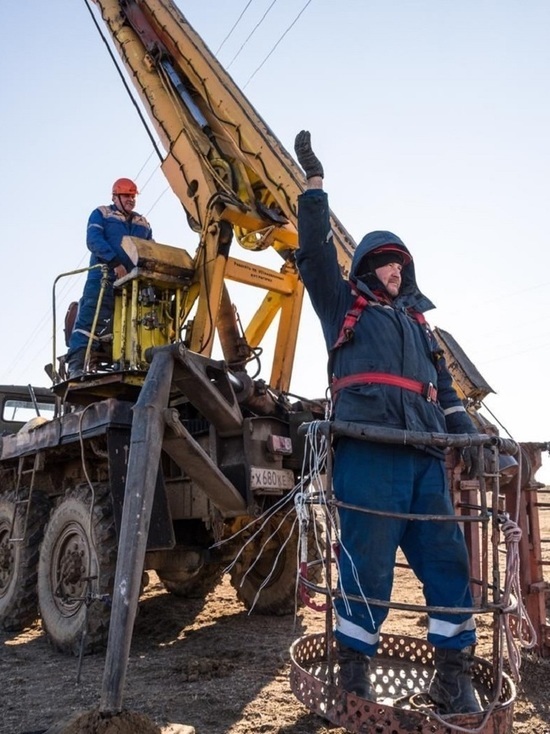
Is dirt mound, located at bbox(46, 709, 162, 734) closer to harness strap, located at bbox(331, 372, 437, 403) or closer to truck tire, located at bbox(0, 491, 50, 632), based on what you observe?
harness strap, located at bbox(331, 372, 437, 403)

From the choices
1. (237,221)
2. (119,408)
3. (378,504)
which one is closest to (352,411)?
(378,504)

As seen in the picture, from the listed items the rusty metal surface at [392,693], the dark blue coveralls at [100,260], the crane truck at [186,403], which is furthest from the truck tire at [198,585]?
the rusty metal surface at [392,693]

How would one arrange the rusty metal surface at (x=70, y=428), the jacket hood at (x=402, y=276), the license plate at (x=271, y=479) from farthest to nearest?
the rusty metal surface at (x=70, y=428), the license plate at (x=271, y=479), the jacket hood at (x=402, y=276)

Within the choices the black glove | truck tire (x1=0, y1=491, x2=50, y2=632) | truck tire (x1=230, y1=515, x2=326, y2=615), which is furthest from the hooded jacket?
truck tire (x1=0, y1=491, x2=50, y2=632)

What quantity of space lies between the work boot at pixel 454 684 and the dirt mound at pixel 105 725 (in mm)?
1152

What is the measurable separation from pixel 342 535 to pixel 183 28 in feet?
18.3

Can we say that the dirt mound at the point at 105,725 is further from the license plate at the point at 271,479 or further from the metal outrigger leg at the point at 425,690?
the license plate at the point at 271,479

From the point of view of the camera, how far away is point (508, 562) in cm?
279

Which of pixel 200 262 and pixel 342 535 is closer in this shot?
pixel 342 535

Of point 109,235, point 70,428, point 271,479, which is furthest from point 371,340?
point 109,235

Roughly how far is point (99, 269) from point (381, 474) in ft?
12.8

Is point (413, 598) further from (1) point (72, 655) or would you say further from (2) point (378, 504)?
(2) point (378, 504)

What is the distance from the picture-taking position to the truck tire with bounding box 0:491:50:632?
5.96m

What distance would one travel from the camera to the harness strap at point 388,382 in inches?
118
